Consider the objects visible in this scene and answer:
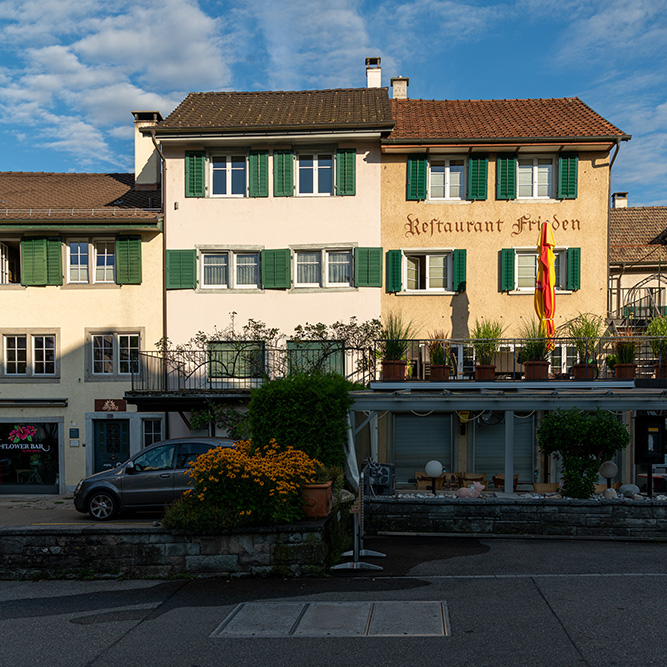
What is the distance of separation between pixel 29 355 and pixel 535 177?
14932 mm

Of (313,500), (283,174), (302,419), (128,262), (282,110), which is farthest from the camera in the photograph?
(282,110)

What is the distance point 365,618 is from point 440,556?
3101 mm

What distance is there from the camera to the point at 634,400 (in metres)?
12.1

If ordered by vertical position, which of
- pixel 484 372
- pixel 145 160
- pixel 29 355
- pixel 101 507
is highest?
pixel 145 160

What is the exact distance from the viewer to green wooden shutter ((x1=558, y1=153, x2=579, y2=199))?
62.0 feet

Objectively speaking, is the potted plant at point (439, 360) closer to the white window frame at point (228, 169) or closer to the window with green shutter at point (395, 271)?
the window with green shutter at point (395, 271)

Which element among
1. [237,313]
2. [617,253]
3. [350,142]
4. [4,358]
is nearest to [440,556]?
[237,313]

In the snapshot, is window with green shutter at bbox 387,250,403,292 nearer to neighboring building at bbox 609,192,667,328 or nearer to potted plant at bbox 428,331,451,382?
potted plant at bbox 428,331,451,382

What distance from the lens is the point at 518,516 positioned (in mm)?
11391

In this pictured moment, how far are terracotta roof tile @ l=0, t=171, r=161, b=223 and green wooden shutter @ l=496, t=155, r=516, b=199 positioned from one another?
9.54 metres

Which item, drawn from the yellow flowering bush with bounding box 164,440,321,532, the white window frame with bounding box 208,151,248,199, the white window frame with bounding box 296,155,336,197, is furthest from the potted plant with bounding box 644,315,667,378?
the white window frame with bounding box 208,151,248,199

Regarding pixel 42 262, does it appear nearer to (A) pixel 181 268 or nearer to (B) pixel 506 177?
(A) pixel 181 268

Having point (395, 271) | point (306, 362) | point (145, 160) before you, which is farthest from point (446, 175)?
point (145, 160)

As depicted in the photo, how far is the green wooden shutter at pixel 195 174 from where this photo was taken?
19.5 metres
